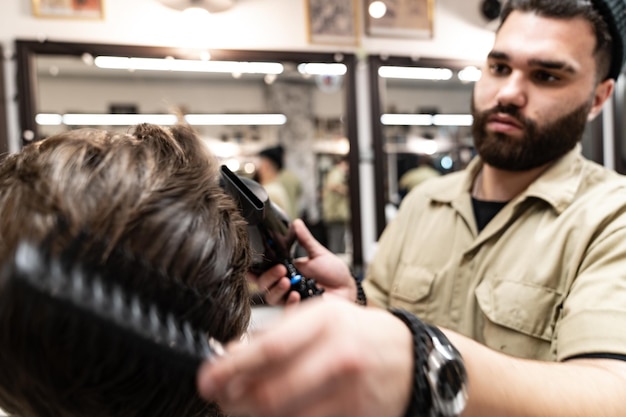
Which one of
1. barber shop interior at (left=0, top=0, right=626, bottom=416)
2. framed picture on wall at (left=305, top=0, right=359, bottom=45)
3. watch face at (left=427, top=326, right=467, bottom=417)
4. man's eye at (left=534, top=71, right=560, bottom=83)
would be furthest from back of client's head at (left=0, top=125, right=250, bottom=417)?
framed picture on wall at (left=305, top=0, right=359, bottom=45)

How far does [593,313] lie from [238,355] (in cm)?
78

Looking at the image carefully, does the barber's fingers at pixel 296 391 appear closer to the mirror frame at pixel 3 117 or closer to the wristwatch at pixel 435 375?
the wristwatch at pixel 435 375

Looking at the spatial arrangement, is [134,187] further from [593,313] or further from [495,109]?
[495,109]

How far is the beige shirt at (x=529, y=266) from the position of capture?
90cm

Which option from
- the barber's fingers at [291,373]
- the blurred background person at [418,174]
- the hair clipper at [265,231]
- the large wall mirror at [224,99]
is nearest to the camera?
the barber's fingers at [291,373]

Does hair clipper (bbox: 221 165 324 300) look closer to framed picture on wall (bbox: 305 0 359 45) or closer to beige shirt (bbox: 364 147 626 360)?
beige shirt (bbox: 364 147 626 360)

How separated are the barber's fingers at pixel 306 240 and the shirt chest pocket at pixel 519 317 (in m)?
0.44

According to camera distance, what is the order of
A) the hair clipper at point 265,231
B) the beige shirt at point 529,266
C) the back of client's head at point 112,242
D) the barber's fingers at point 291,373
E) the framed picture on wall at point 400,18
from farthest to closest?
the framed picture on wall at point 400,18, the beige shirt at point 529,266, the hair clipper at point 265,231, the back of client's head at point 112,242, the barber's fingers at point 291,373

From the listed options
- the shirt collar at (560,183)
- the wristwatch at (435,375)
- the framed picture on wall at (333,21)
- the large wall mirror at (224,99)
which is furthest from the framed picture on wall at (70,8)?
the wristwatch at (435,375)

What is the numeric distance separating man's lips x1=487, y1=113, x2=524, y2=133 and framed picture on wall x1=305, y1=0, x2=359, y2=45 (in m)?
1.51

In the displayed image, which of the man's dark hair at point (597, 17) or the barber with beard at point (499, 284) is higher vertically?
the man's dark hair at point (597, 17)

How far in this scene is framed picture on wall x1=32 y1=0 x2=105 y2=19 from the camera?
7.09 feet

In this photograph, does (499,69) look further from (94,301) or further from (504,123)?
(94,301)

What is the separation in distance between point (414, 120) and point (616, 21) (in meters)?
1.62
